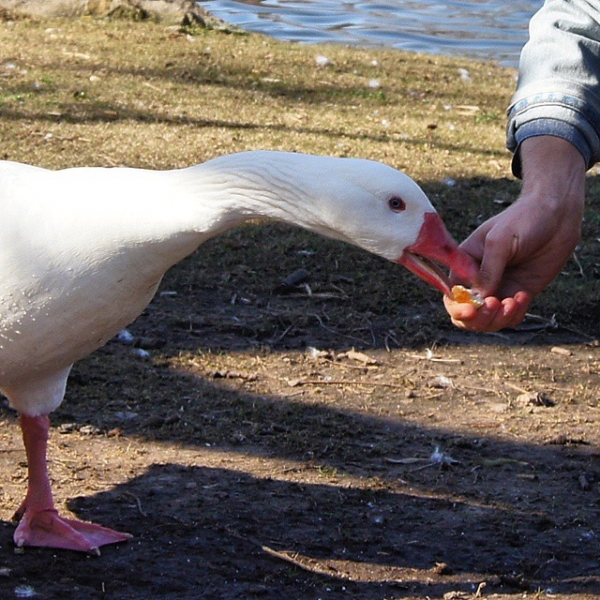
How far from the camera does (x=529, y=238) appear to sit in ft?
9.41

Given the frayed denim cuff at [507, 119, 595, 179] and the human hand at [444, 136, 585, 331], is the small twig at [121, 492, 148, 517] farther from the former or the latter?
the frayed denim cuff at [507, 119, 595, 179]

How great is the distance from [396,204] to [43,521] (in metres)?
1.49

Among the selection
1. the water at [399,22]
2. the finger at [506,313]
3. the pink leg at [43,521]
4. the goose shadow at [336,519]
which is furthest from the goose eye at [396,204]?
the water at [399,22]

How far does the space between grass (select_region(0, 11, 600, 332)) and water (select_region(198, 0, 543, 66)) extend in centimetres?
122

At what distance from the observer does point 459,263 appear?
2736 mm

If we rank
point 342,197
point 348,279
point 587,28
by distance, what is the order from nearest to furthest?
1. point 342,197
2. point 587,28
3. point 348,279

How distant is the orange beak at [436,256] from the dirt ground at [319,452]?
95cm

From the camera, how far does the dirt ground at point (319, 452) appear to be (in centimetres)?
316

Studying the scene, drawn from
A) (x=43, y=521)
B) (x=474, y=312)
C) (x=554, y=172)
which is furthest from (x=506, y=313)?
(x=43, y=521)

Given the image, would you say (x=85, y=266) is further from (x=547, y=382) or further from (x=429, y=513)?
(x=547, y=382)

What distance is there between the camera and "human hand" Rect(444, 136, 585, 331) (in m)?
2.82

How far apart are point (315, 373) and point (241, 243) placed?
1283 mm

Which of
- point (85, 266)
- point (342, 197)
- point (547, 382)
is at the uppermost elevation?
point (342, 197)

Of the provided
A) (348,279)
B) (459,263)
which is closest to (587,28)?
(459,263)
